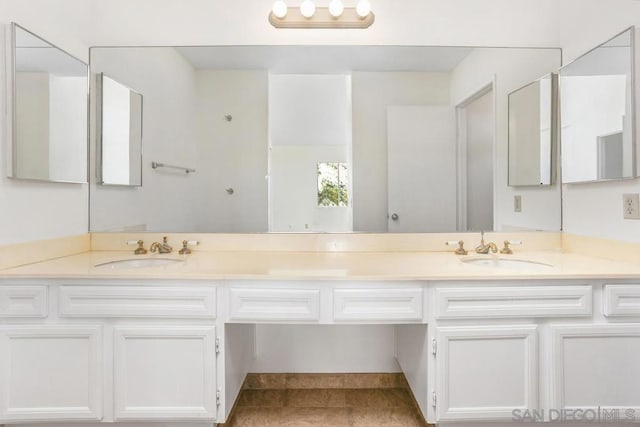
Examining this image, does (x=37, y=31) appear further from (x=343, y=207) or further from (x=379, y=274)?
(x=379, y=274)

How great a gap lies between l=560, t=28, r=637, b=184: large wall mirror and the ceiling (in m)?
0.58

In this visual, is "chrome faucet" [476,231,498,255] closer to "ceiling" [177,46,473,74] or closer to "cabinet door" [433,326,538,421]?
"cabinet door" [433,326,538,421]

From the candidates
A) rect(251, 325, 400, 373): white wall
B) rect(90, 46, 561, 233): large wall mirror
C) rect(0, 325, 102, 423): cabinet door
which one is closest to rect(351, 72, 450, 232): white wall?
rect(90, 46, 561, 233): large wall mirror

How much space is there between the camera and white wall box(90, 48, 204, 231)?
6.54 feet

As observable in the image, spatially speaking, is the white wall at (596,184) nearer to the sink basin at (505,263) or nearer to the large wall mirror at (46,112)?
the sink basin at (505,263)

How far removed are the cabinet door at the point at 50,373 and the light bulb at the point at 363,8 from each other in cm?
197

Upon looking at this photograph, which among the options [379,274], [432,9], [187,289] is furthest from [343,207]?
[432,9]

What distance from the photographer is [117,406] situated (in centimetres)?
141

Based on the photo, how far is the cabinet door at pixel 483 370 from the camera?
4.57 ft

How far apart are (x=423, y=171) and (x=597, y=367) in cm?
116

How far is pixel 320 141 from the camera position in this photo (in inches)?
78.0

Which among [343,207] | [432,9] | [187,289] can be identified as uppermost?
[432,9]

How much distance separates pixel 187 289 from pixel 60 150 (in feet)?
3.43

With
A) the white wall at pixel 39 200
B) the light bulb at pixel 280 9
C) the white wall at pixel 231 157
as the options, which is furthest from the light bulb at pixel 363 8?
the white wall at pixel 39 200
